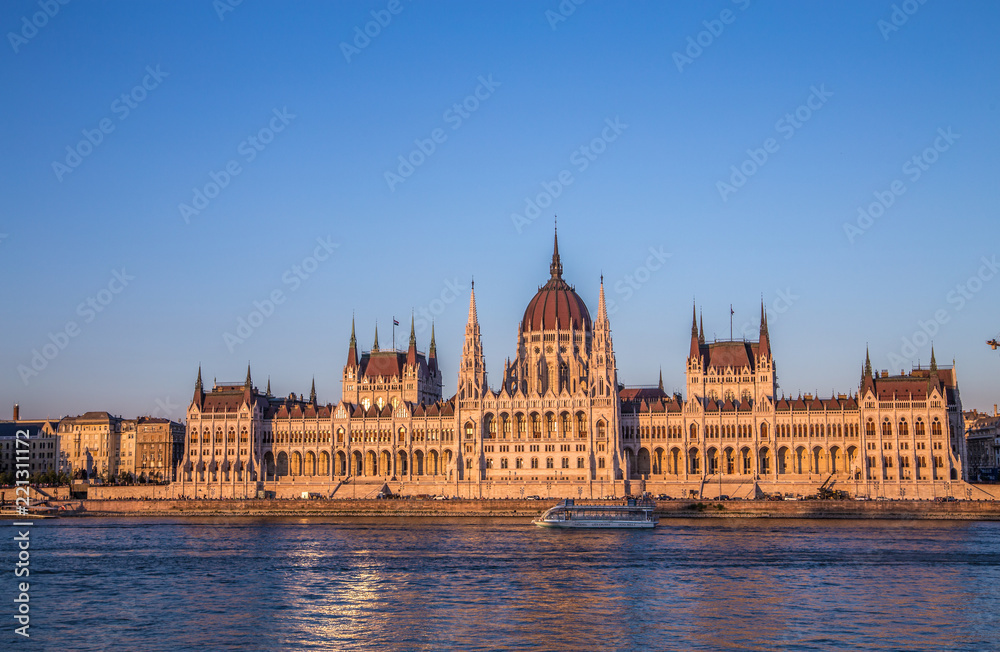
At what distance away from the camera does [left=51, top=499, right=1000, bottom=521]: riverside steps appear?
117 m

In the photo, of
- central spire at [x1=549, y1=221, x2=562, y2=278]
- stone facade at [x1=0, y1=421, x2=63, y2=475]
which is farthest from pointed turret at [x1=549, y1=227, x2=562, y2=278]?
stone facade at [x1=0, y1=421, x2=63, y2=475]

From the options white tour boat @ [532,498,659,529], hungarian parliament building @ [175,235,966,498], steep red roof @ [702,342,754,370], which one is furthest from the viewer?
steep red roof @ [702,342,754,370]

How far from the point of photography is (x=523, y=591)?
61594 mm

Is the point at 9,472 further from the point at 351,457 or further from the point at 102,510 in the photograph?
the point at 351,457

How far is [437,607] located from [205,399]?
11003 cm

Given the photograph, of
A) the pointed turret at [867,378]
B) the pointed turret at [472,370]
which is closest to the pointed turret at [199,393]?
the pointed turret at [472,370]

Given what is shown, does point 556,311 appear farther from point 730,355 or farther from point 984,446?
point 984,446

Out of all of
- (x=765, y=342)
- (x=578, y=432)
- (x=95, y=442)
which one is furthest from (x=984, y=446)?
(x=95, y=442)

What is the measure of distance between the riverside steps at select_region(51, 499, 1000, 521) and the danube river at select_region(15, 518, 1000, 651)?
16.3 metres

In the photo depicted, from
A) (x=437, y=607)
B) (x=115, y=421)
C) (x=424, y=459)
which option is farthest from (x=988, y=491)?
(x=115, y=421)

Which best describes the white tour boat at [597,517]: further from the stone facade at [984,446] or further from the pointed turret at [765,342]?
the stone facade at [984,446]

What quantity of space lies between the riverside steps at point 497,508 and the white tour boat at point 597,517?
13.1 m

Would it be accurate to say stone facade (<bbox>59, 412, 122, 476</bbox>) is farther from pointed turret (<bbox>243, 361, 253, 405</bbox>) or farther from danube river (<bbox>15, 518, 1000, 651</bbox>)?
danube river (<bbox>15, 518, 1000, 651</bbox>)

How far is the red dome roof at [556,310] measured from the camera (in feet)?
495
